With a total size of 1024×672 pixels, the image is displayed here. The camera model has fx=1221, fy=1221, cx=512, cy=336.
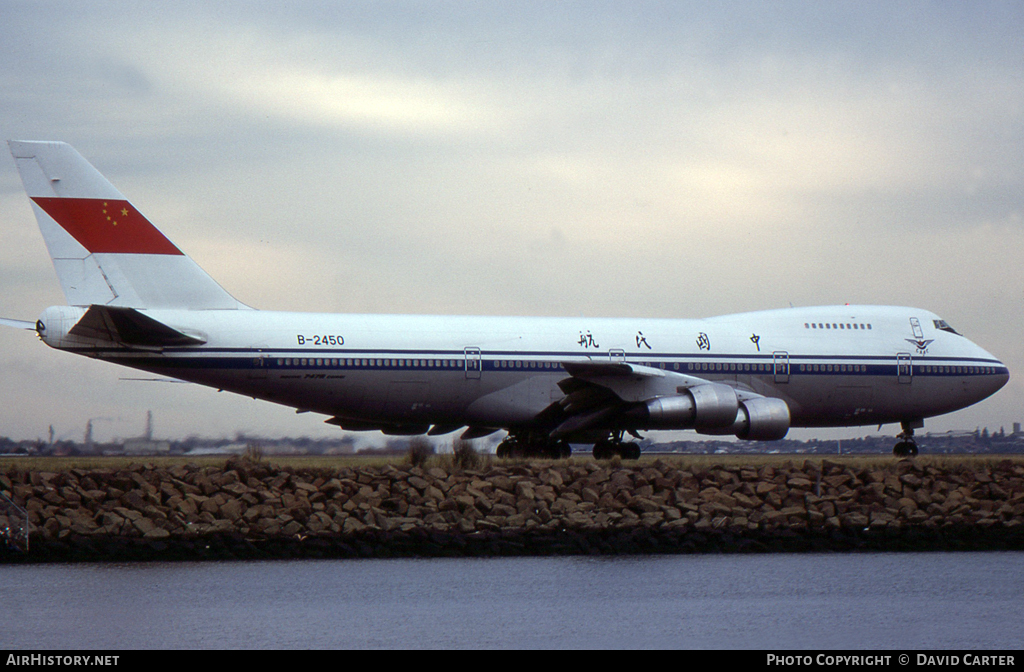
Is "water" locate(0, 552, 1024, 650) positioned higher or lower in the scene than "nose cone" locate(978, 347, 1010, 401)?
lower

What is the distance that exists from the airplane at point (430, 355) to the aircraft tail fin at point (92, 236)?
32 mm

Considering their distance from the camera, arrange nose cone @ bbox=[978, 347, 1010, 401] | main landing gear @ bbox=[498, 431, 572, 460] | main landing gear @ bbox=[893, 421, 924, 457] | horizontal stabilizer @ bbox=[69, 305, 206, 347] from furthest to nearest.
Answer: nose cone @ bbox=[978, 347, 1010, 401]
main landing gear @ bbox=[893, 421, 924, 457]
main landing gear @ bbox=[498, 431, 572, 460]
horizontal stabilizer @ bbox=[69, 305, 206, 347]

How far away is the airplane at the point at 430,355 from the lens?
2738cm

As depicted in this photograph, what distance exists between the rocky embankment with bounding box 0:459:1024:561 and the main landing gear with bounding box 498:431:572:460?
21.7 ft

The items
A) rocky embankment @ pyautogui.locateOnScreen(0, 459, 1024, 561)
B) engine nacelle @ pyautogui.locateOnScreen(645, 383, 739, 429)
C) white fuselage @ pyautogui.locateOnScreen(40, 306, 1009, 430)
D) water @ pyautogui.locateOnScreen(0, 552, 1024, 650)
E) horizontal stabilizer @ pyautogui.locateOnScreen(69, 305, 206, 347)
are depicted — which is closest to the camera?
water @ pyautogui.locateOnScreen(0, 552, 1024, 650)

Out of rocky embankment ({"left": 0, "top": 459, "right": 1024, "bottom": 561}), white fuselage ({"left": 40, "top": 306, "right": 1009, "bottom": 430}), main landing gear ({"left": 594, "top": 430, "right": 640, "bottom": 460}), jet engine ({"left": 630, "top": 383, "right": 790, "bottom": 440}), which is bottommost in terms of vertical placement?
rocky embankment ({"left": 0, "top": 459, "right": 1024, "bottom": 561})

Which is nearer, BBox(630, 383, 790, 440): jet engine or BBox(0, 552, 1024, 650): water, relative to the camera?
BBox(0, 552, 1024, 650): water

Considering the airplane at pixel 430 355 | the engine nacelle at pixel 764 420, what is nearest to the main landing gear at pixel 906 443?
the airplane at pixel 430 355

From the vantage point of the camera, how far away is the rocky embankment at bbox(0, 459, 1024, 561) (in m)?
19.0

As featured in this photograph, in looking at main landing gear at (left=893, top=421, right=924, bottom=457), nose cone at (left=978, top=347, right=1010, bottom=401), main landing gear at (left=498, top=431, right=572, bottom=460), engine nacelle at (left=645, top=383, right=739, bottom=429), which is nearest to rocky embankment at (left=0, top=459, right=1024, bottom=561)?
engine nacelle at (left=645, top=383, right=739, bottom=429)

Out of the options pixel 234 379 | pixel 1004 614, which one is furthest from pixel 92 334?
pixel 1004 614

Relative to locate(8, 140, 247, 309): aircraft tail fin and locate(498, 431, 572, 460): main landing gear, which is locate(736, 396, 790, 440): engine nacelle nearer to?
locate(498, 431, 572, 460): main landing gear

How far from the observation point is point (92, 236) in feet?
91.6

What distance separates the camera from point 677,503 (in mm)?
21422
